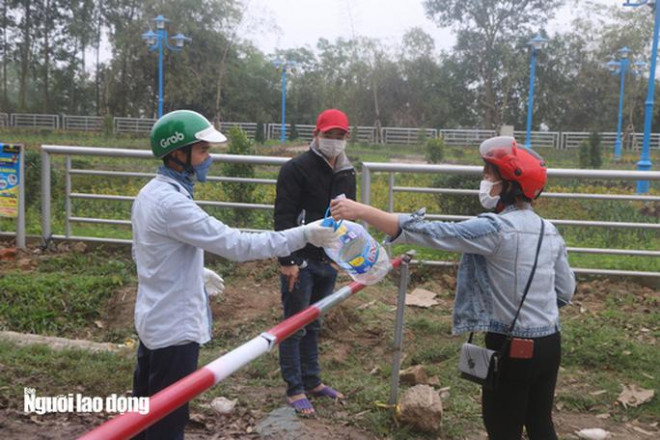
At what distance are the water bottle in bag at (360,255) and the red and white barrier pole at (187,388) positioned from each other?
47 cm

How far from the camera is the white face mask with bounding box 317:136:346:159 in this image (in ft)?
12.5

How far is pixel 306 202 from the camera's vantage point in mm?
3879

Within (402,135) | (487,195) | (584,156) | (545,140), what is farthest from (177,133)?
(402,135)

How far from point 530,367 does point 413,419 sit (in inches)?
51.4

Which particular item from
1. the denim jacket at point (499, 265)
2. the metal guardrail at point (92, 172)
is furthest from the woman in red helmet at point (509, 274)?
the metal guardrail at point (92, 172)

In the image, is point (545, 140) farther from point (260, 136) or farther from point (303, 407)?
point (303, 407)

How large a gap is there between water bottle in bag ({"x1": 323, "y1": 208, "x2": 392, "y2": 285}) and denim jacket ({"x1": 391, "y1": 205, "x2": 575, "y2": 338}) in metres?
0.44

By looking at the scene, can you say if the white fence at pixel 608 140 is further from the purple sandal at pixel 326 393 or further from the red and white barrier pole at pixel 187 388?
the red and white barrier pole at pixel 187 388

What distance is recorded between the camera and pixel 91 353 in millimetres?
4766

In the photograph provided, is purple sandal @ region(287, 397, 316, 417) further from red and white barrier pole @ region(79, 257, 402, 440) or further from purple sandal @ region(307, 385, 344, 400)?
red and white barrier pole @ region(79, 257, 402, 440)

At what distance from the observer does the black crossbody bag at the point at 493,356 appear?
8.15ft

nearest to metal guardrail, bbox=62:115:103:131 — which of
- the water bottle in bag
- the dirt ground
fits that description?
the dirt ground

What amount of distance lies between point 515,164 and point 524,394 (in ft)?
2.98

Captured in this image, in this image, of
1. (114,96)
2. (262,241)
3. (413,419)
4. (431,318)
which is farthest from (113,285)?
(114,96)
